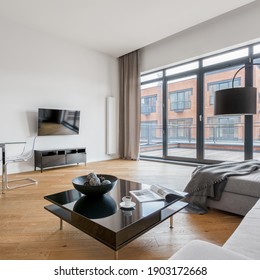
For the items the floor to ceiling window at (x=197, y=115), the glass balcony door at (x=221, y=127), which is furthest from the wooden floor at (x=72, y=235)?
the glass balcony door at (x=221, y=127)

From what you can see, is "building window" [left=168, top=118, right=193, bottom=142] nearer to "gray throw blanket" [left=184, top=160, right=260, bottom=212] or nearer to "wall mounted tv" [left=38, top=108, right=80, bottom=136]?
"wall mounted tv" [left=38, top=108, right=80, bottom=136]

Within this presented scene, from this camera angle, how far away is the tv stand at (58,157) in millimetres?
3924

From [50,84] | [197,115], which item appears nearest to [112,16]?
[50,84]

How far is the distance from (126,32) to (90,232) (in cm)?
412

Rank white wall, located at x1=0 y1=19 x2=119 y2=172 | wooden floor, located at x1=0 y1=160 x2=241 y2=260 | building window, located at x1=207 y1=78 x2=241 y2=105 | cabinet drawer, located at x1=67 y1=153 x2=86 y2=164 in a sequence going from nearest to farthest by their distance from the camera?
wooden floor, located at x1=0 y1=160 x2=241 y2=260, white wall, located at x1=0 y1=19 x2=119 y2=172, building window, located at x1=207 y1=78 x2=241 y2=105, cabinet drawer, located at x1=67 y1=153 x2=86 y2=164

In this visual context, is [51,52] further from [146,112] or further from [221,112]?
[221,112]

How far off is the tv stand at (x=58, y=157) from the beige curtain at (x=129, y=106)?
1355 mm

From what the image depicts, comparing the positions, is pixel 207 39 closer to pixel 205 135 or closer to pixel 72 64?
pixel 205 135

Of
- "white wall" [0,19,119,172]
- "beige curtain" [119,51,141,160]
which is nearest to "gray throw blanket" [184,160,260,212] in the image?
"beige curtain" [119,51,141,160]

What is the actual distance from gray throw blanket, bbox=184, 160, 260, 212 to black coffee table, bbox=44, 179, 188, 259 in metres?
0.54

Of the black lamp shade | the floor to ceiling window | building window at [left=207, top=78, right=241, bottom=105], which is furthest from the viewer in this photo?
building window at [left=207, top=78, right=241, bottom=105]

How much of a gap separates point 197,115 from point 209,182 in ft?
9.25

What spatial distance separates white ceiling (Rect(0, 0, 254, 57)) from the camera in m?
3.18

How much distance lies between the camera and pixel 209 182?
6.68ft
